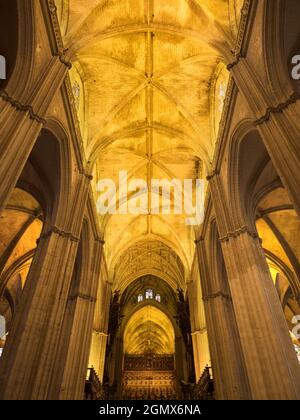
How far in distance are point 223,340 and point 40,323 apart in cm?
627

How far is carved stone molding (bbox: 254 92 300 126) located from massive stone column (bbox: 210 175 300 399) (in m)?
3.33

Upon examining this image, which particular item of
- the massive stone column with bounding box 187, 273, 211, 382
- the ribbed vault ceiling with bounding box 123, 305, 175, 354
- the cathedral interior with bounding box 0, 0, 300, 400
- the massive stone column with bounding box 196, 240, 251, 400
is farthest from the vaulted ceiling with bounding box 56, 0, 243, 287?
the ribbed vault ceiling with bounding box 123, 305, 175, 354

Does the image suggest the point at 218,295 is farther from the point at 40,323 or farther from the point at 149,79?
the point at 149,79

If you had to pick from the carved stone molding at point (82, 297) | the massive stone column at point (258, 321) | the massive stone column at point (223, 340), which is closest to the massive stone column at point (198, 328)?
the massive stone column at point (223, 340)

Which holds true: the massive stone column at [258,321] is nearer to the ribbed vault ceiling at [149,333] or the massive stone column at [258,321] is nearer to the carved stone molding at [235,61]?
the carved stone molding at [235,61]

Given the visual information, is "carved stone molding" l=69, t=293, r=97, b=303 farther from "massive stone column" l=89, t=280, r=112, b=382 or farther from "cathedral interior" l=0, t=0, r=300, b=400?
"massive stone column" l=89, t=280, r=112, b=382

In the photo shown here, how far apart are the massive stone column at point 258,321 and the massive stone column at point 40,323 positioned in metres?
4.60

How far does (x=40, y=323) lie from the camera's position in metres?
6.79

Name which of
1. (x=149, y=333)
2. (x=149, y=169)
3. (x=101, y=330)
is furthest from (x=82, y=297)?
(x=149, y=333)

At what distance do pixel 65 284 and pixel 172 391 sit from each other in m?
16.2

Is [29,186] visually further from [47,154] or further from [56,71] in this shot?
[56,71]

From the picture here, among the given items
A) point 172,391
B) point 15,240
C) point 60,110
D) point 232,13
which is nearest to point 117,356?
point 172,391

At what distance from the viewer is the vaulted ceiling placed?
9.64 meters

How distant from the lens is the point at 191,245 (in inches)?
735
